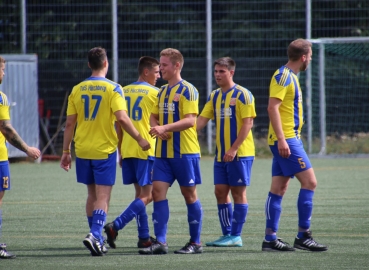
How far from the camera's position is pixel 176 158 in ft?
25.6

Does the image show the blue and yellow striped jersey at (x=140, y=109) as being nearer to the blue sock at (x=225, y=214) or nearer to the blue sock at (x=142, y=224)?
the blue sock at (x=142, y=224)

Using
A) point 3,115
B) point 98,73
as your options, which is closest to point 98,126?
point 98,73

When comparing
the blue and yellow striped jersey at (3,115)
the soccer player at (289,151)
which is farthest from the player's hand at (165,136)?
the blue and yellow striped jersey at (3,115)

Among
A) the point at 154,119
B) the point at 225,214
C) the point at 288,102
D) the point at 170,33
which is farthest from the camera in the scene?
the point at 170,33

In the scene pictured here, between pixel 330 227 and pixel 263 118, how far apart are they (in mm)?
12985

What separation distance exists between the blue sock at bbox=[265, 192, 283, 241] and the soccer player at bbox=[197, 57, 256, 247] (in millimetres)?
488

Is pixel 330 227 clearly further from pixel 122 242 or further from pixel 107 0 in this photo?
pixel 107 0

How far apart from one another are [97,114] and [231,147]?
1.49 meters

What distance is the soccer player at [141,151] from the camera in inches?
325

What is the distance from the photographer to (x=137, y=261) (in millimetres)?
7336

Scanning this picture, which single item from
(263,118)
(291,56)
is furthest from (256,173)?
(291,56)

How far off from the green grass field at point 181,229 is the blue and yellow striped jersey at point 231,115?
40.4 inches

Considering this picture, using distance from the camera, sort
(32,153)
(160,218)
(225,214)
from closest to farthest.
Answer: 1. (32,153)
2. (160,218)
3. (225,214)

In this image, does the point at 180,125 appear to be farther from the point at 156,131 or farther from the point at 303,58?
Answer: the point at 303,58
